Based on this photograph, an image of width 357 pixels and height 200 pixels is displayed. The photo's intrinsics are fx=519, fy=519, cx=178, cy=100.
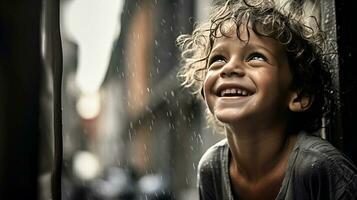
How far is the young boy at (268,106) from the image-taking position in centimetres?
73

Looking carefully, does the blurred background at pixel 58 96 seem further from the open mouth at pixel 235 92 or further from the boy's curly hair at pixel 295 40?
the open mouth at pixel 235 92

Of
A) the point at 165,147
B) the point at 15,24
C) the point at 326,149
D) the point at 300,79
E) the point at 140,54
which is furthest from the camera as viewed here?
the point at 140,54

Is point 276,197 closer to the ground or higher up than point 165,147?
higher up

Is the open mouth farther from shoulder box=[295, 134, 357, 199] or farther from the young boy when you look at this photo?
shoulder box=[295, 134, 357, 199]

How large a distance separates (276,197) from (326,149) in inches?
4.2

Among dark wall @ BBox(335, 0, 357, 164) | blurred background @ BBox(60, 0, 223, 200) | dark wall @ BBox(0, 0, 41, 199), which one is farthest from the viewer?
blurred background @ BBox(60, 0, 223, 200)

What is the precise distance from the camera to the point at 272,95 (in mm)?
791

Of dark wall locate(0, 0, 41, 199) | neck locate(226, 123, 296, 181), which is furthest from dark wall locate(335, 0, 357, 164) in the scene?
dark wall locate(0, 0, 41, 199)

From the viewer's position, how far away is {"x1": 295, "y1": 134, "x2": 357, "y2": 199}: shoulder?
69 centimetres

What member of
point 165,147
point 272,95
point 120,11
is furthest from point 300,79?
point 120,11

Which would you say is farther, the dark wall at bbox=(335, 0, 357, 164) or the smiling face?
the dark wall at bbox=(335, 0, 357, 164)

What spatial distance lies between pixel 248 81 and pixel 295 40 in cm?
14

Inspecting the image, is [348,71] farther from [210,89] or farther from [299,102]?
[210,89]

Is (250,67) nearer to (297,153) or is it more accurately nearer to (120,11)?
(297,153)
